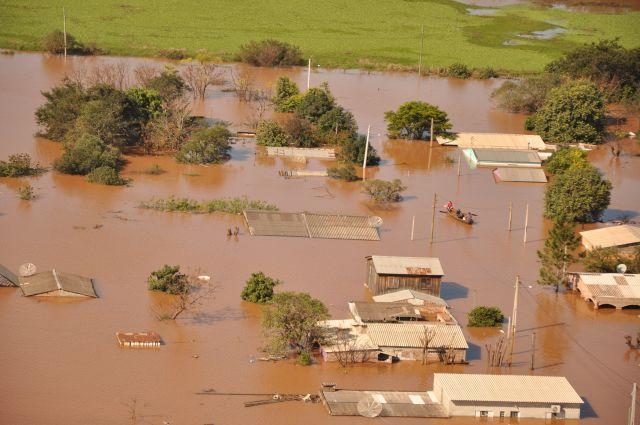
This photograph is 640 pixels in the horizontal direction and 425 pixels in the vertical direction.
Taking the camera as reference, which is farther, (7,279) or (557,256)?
(557,256)

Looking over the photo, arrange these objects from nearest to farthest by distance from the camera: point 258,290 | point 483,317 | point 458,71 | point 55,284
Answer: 1. point 55,284
2. point 483,317
3. point 258,290
4. point 458,71

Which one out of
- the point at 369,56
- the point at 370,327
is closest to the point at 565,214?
the point at 370,327

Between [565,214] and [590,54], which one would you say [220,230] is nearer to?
[565,214]

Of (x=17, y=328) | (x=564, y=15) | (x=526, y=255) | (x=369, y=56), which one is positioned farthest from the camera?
(x=564, y=15)

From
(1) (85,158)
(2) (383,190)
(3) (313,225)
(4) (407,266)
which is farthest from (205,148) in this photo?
(4) (407,266)

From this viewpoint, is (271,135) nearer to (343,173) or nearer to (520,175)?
(343,173)

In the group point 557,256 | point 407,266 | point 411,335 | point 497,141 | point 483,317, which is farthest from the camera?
point 497,141
